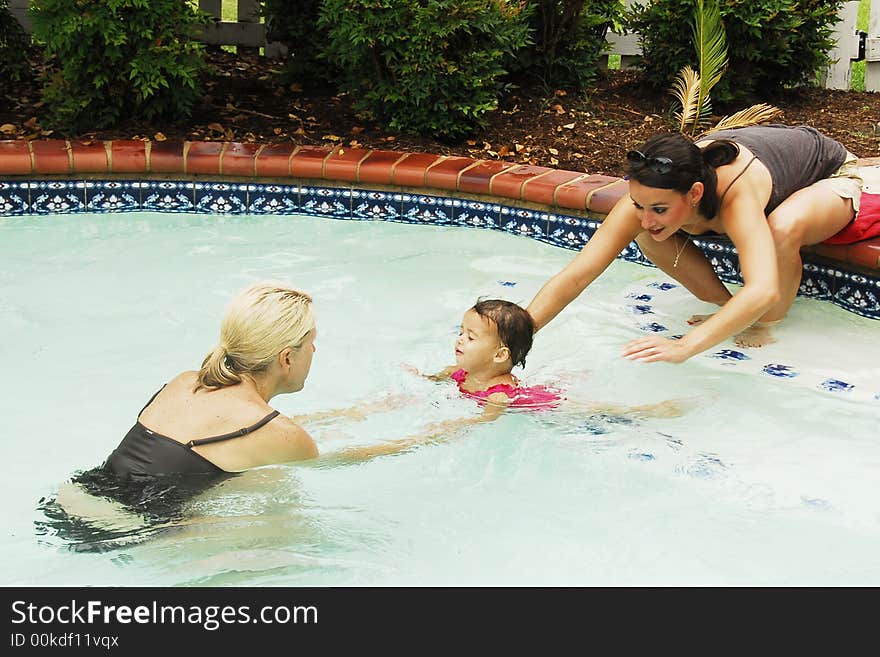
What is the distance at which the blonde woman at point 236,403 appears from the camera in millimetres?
3498

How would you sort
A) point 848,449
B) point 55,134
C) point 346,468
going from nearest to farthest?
point 346,468, point 848,449, point 55,134

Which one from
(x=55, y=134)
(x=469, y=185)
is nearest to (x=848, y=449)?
(x=469, y=185)

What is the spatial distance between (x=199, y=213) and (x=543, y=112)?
110 inches

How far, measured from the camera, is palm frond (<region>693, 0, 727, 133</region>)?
26.8 ft

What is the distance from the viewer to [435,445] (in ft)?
15.4

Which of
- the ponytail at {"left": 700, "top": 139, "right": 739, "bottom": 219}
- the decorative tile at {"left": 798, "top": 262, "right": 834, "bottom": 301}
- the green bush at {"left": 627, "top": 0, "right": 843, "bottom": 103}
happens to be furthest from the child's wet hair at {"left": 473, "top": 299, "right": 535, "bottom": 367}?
the green bush at {"left": 627, "top": 0, "right": 843, "bottom": 103}

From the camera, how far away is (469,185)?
7.54m

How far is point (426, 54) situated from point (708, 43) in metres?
2.05

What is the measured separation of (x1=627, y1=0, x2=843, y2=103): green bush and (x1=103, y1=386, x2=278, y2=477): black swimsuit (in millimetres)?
6376

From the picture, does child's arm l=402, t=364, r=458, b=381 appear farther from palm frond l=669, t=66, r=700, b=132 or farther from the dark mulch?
palm frond l=669, t=66, r=700, b=132

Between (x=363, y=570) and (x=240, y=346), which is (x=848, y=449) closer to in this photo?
(x=363, y=570)

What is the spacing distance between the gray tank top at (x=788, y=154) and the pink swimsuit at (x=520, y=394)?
1.33 metres

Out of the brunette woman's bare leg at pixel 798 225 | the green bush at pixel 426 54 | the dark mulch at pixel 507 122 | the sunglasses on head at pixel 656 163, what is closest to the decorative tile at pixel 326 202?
the dark mulch at pixel 507 122

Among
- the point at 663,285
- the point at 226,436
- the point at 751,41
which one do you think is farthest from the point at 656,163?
the point at 751,41
